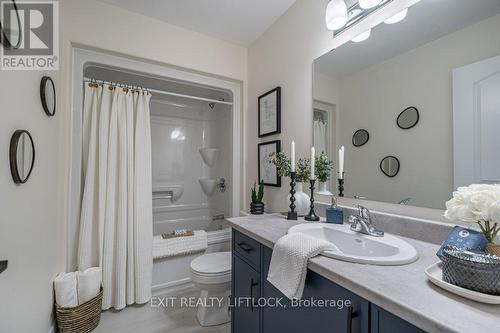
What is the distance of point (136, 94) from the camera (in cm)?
200

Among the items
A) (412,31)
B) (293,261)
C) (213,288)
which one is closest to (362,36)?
(412,31)

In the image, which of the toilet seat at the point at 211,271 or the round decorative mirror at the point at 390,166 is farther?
the toilet seat at the point at 211,271

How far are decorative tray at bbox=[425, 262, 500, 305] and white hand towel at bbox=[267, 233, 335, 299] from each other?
0.93 ft

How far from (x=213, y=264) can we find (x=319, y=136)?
48.6 inches

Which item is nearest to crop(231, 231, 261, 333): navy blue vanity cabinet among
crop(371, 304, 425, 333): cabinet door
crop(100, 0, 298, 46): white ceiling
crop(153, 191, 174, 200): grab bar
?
crop(371, 304, 425, 333): cabinet door

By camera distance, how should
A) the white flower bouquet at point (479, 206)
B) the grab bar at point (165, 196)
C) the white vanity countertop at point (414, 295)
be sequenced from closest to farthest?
1. the white vanity countertop at point (414, 295)
2. the white flower bouquet at point (479, 206)
3. the grab bar at point (165, 196)

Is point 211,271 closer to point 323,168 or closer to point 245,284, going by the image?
point 245,284

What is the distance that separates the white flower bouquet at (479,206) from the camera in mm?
578

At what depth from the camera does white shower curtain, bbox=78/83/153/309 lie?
1.77 metres

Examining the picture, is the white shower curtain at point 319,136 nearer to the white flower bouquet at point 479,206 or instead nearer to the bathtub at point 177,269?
the white flower bouquet at point 479,206

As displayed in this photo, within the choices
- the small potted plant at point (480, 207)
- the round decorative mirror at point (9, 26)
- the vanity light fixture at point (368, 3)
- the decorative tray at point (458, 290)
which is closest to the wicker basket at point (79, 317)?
the round decorative mirror at point (9, 26)

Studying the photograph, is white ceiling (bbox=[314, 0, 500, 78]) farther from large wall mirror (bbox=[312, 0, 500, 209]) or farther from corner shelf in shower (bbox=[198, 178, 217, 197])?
corner shelf in shower (bbox=[198, 178, 217, 197])

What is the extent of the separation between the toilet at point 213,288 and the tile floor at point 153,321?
0.05m

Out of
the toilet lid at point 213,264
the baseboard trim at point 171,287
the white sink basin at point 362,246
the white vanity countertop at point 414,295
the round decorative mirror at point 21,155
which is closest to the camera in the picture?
the white vanity countertop at point 414,295
